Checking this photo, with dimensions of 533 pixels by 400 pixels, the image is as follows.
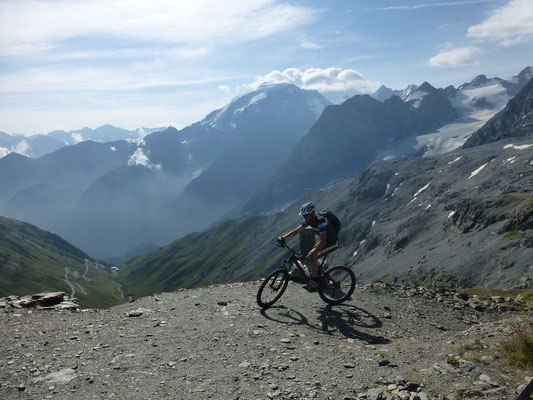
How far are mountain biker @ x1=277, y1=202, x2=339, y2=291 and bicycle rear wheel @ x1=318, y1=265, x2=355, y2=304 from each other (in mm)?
424

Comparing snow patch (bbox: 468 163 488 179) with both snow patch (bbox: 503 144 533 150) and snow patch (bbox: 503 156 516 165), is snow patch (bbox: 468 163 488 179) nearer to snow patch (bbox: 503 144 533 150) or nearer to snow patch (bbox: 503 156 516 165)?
snow patch (bbox: 503 156 516 165)

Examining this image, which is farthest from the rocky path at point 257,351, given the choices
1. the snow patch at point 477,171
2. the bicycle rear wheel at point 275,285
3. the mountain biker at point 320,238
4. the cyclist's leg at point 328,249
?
the snow patch at point 477,171

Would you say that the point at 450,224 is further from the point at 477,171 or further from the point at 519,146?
the point at 519,146

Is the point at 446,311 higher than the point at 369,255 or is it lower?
higher

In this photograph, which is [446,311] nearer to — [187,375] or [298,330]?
[298,330]

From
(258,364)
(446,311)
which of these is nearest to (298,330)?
(258,364)

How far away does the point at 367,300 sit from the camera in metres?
18.1

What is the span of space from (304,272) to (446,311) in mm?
6971

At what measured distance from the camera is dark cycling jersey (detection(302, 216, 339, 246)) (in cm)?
1641

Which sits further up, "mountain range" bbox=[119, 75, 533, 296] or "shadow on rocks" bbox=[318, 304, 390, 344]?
"shadow on rocks" bbox=[318, 304, 390, 344]

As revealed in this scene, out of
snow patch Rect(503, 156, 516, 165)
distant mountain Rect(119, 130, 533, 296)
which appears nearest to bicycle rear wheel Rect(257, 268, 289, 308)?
distant mountain Rect(119, 130, 533, 296)

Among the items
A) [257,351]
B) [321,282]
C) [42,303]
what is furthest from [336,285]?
[42,303]

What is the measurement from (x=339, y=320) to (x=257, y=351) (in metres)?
4.53

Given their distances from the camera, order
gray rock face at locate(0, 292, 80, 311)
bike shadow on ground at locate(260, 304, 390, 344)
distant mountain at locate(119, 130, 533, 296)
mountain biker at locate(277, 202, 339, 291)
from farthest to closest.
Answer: distant mountain at locate(119, 130, 533, 296)
gray rock face at locate(0, 292, 80, 311)
mountain biker at locate(277, 202, 339, 291)
bike shadow on ground at locate(260, 304, 390, 344)
